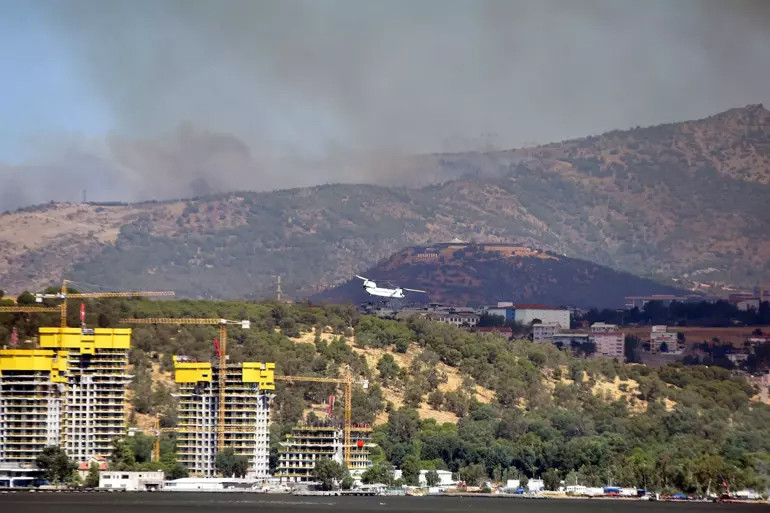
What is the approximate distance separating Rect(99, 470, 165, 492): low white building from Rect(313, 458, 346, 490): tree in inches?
506

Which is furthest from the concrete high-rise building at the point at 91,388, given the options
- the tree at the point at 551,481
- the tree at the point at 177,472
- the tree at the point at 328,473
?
the tree at the point at 551,481

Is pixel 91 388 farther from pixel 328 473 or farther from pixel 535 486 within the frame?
pixel 535 486

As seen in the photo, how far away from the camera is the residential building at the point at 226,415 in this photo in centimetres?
17375

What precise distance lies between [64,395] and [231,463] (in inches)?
615

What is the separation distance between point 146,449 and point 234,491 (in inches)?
476

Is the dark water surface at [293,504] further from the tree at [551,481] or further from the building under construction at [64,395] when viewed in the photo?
the building under construction at [64,395]

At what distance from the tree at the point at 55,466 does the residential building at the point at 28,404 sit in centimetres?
370

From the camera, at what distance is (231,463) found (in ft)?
560

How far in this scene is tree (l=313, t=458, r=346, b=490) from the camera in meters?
166

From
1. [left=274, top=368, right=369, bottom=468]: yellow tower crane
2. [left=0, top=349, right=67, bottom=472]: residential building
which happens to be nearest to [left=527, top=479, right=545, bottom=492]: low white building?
[left=274, top=368, right=369, bottom=468]: yellow tower crane

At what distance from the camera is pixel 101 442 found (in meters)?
172

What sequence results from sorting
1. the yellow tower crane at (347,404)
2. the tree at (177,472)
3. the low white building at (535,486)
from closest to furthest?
1. the tree at (177,472)
2. the low white building at (535,486)
3. the yellow tower crane at (347,404)

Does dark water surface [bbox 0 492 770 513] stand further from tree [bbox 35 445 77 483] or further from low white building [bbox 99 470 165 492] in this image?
tree [bbox 35 445 77 483]

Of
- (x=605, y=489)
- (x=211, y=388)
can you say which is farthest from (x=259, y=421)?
(x=605, y=489)
